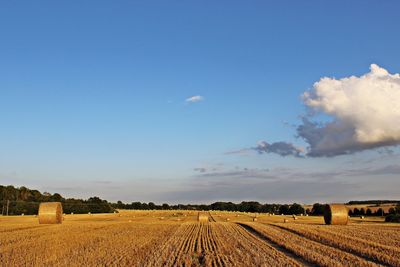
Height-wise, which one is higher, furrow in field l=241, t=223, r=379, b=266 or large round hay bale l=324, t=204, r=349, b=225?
large round hay bale l=324, t=204, r=349, b=225

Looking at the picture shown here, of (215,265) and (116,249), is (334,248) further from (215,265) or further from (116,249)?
(116,249)

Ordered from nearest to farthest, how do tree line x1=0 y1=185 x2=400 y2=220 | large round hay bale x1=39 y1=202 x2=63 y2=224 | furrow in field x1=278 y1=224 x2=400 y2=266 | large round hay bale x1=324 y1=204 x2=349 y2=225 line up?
furrow in field x1=278 y1=224 x2=400 y2=266
large round hay bale x1=39 y1=202 x2=63 y2=224
large round hay bale x1=324 y1=204 x2=349 y2=225
tree line x1=0 y1=185 x2=400 y2=220

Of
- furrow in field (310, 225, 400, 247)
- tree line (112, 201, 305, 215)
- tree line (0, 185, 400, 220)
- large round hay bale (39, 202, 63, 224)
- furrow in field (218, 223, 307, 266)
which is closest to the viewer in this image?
furrow in field (218, 223, 307, 266)

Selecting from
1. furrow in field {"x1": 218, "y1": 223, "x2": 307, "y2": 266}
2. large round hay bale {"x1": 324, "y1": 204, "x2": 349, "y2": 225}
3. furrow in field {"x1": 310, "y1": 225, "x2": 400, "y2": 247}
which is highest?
large round hay bale {"x1": 324, "y1": 204, "x2": 349, "y2": 225}

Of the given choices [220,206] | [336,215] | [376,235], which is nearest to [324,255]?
[376,235]

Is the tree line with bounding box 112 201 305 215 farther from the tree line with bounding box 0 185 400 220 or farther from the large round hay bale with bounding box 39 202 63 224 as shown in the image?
the large round hay bale with bounding box 39 202 63 224

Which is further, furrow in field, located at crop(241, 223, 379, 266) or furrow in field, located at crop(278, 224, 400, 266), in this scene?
furrow in field, located at crop(278, 224, 400, 266)

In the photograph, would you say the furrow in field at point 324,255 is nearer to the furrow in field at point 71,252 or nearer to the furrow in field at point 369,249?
the furrow in field at point 369,249

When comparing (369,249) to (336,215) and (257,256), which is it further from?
(336,215)

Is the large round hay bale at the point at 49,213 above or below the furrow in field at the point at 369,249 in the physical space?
above

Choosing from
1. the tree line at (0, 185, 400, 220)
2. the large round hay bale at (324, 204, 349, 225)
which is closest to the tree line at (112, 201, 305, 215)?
the tree line at (0, 185, 400, 220)

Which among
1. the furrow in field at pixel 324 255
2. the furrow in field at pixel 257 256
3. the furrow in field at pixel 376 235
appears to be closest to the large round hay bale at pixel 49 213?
the furrow in field at pixel 376 235

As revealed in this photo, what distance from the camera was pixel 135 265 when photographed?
13.8 meters

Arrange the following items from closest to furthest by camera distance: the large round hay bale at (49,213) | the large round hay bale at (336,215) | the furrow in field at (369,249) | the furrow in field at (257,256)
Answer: the furrow in field at (257,256) → the furrow in field at (369,249) → the large round hay bale at (49,213) → the large round hay bale at (336,215)
